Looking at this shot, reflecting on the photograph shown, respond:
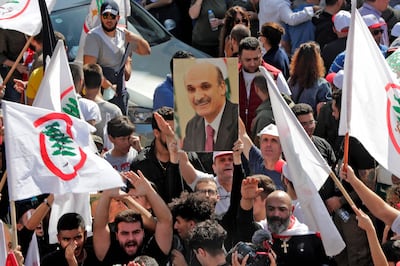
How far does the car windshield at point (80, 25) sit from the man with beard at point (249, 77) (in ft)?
7.60

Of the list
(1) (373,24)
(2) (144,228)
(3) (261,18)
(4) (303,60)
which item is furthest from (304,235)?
(3) (261,18)

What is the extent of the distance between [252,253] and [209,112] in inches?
53.0

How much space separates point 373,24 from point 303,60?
1169mm

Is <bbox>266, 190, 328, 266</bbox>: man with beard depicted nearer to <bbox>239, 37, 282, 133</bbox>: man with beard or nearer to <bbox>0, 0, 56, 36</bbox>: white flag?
<bbox>239, 37, 282, 133</bbox>: man with beard

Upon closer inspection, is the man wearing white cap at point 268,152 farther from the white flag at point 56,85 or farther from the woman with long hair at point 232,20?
the woman with long hair at point 232,20

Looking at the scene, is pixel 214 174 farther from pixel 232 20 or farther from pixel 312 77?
pixel 232 20

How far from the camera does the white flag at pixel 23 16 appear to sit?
13.0 metres

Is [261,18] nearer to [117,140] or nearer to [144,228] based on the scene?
[117,140]

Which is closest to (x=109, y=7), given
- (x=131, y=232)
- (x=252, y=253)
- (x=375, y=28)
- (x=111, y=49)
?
(x=111, y=49)

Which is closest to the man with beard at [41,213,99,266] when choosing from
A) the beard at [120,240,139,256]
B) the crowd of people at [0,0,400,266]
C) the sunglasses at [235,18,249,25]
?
the crowd of people at [0,0,400,266]

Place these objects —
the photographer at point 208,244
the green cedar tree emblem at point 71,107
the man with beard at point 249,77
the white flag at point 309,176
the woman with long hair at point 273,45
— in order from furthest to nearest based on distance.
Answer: the woman with long hair at point 273,45, the man with beard at point 249,77, the green cedar tree emblem at point 71,107, the photographer at point 208,244, the white flag at point 309,176

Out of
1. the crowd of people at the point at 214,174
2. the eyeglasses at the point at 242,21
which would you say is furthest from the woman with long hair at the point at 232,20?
the crowd of people at the point at 214,174

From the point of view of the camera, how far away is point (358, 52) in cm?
1038

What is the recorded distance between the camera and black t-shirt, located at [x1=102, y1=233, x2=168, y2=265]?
11.2 meters
